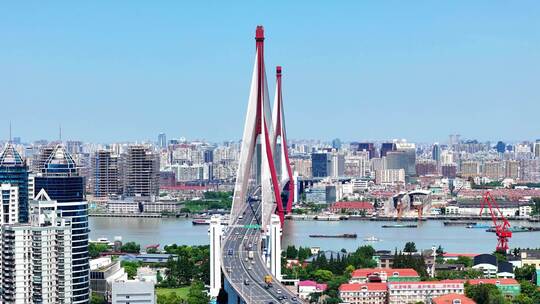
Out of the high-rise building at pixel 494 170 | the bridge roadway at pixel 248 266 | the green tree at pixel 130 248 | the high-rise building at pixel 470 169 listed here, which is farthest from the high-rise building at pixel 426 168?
the bridge roadway at pixel 248 266

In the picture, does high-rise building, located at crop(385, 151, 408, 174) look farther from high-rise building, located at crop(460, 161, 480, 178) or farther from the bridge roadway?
the bridge roadway

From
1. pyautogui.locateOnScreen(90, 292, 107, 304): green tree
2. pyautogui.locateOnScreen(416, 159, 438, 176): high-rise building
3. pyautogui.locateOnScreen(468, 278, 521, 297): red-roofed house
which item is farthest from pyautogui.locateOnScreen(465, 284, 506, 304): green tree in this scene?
pyautogui.locateOnScreen(416, 159, 438, 176): high-rise building

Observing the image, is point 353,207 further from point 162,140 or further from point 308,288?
point 162,140

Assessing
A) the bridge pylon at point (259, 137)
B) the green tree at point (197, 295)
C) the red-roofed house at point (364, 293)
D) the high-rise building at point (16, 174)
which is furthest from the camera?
the high-rise building at point (16, 174)

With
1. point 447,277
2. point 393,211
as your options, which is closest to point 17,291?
point 447,277

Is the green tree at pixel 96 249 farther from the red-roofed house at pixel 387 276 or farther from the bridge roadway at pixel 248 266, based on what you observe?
the red-roofed house at pixel 387 276

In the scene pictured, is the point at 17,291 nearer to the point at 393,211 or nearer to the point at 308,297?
the point at 308,297
